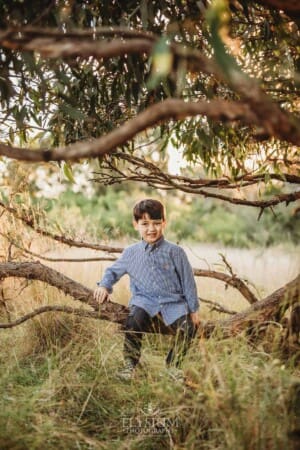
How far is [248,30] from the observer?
3545 mm

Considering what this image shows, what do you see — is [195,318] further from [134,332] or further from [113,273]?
[113,273]

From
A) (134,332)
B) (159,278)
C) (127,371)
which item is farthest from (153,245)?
(127,371)

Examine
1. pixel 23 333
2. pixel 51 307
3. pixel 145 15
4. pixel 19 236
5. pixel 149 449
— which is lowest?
pixel 149 449

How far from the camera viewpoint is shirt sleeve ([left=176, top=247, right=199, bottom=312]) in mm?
3514

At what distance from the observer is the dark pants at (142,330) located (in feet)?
10.7

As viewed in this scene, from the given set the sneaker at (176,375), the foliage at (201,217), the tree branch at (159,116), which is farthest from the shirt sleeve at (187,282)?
the foliage at (201,217)

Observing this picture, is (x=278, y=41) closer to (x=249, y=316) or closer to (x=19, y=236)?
(x=249, y=316)

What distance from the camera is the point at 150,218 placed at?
3.70 m

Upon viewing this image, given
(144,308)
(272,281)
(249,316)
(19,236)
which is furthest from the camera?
(272,281)

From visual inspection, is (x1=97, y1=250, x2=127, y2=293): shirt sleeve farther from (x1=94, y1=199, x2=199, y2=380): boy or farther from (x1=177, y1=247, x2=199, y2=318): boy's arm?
(x1=177, y1=247, x2=199, y2=318): boy's arm

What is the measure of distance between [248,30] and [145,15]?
3.44 ft

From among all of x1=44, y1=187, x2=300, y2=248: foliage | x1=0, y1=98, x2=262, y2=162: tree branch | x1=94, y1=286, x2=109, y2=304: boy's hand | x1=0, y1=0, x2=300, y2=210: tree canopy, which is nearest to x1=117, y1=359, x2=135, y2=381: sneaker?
x1=94, y1=286, x2=109, y2=304: boy's hand

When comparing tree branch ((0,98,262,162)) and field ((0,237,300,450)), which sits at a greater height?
tree branch ((0,98,262,162))

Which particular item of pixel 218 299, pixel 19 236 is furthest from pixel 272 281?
pixel 19 236
